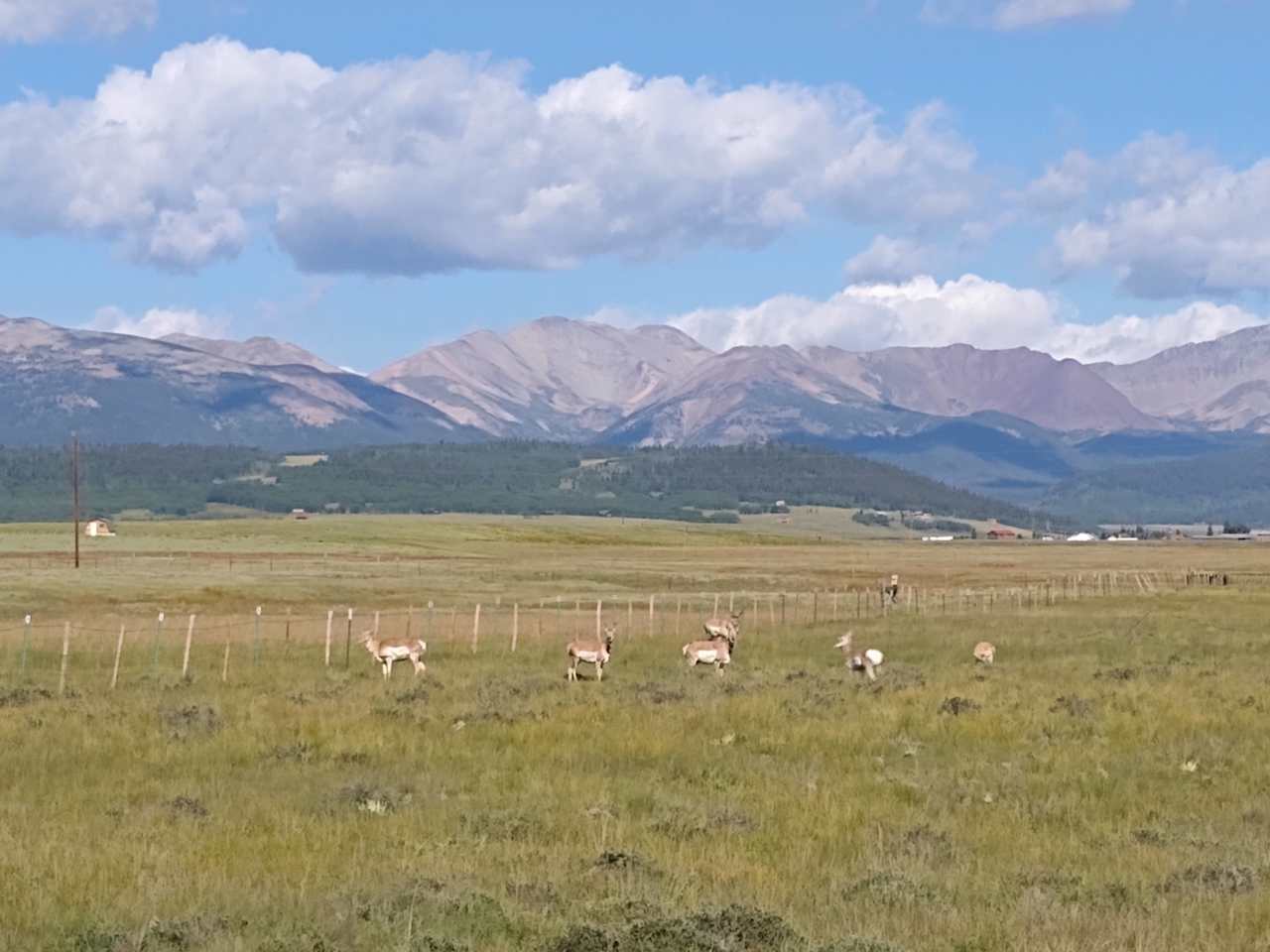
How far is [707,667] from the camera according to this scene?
124ft

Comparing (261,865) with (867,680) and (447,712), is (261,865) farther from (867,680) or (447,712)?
(867,680)

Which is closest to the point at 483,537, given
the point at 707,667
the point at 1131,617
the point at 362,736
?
the point at 1131,617

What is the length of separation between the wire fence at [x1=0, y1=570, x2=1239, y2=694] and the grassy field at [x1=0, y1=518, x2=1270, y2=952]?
0.49 meters

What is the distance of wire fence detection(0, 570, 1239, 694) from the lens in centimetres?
3681

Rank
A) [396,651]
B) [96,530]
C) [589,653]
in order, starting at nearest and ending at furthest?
[589,653] → [396,651] → [96,530]

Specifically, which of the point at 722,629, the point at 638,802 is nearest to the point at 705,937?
the point at 638,802

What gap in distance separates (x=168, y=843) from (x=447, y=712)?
11409mm

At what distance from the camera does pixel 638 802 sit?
62.3ft

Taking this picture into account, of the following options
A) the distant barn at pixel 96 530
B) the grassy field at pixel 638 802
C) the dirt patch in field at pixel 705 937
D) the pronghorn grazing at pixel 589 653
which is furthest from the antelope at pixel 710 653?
the distant barn at pixel 96 530

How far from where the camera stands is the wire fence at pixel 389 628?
121 feet

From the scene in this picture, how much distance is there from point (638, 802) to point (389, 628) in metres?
33.6

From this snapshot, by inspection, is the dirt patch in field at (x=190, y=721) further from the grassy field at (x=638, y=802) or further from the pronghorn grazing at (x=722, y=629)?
the pronghorn grazing at (x=722, y=629)

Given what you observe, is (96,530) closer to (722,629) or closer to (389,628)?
(389,628)

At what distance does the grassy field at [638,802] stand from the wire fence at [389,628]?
0.49 m
